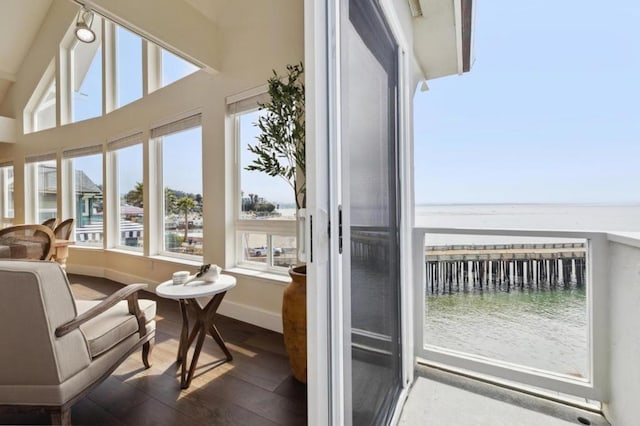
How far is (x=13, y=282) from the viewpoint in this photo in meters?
1.28

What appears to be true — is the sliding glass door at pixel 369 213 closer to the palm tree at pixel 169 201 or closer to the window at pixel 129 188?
the palm tree at pixel 169 201

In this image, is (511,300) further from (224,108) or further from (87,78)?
(87,78)

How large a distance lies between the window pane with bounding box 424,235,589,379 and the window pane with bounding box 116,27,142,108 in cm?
447

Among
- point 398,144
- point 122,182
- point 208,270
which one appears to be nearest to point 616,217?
point 398,144

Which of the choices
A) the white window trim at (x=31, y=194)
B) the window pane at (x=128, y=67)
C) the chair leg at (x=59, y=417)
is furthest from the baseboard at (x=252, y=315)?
the white window trim at (x=31, y=194)

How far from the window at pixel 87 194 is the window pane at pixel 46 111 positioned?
1441 millimetres

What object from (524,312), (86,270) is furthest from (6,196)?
(524,312)

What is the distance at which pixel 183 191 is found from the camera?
3.71 metres

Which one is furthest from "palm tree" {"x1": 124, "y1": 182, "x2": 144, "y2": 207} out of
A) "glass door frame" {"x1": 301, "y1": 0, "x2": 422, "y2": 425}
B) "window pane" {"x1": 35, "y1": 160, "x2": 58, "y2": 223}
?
"glass door frame" {"x1": 301, "y1": 0, "x2": 422, "y2": 425}

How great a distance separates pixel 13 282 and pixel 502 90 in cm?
376

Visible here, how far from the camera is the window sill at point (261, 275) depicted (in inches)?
106

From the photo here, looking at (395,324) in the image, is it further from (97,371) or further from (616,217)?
(97,371)

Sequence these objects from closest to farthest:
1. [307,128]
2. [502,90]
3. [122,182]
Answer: [307,128], [502,90], [122,182]

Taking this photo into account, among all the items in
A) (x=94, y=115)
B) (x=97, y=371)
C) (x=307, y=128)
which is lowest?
(x=97, y=371)
